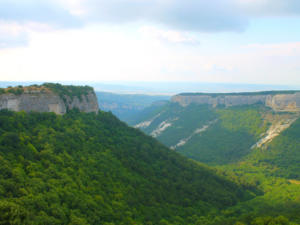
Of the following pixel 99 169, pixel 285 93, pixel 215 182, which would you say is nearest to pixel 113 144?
pixel 99 169

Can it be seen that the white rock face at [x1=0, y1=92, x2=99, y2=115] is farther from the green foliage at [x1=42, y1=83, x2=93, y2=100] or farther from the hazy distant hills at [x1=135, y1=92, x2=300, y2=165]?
the hazy distant hills at [x1=135, y1=92, x2=300, y2=165]

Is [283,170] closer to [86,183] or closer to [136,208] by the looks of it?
[136,208]

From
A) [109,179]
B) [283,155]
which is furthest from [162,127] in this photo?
[109,179]

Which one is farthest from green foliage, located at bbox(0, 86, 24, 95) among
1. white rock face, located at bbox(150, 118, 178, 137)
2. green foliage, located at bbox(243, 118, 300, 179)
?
white rock face, located at bbox(150, 118, 178, 137)

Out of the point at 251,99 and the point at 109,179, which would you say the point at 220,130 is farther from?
the point at 109,179

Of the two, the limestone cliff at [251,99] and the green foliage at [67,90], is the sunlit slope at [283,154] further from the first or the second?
the green foliage at [67,90]
